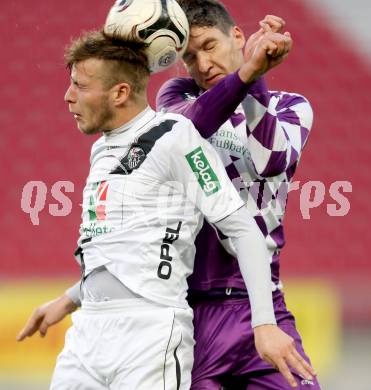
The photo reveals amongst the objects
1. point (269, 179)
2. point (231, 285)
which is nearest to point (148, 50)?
point (269, 179)

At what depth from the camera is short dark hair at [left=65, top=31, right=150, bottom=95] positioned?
2.60 metres

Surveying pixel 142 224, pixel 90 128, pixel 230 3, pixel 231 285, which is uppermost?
pixel 230 3

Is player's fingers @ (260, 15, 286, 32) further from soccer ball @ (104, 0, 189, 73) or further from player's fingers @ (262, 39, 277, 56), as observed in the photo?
soccer ball @ (104, 0, 189, 73)

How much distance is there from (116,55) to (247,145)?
1.53ft

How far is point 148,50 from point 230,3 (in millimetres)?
4113

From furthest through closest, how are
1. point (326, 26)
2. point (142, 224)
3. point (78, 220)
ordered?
1. point (326, 26)
2. point (78, 220)
3. point (142, 224)

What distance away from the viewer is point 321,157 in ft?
22.9

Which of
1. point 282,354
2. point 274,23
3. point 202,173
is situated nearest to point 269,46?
point 274,23

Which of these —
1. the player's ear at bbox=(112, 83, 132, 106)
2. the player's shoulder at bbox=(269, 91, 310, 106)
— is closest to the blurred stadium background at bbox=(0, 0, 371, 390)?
the player's shoulder at bbox=(269, 91, 310, 106)

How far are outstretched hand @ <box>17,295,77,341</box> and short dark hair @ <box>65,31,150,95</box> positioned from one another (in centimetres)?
73

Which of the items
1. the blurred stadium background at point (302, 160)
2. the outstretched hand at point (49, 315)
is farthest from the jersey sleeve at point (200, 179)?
the blurred stadium background at point (302, 160)

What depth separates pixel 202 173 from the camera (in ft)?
8.13

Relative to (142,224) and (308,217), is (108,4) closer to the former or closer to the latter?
(308,217)

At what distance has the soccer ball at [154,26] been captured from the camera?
2.61m
